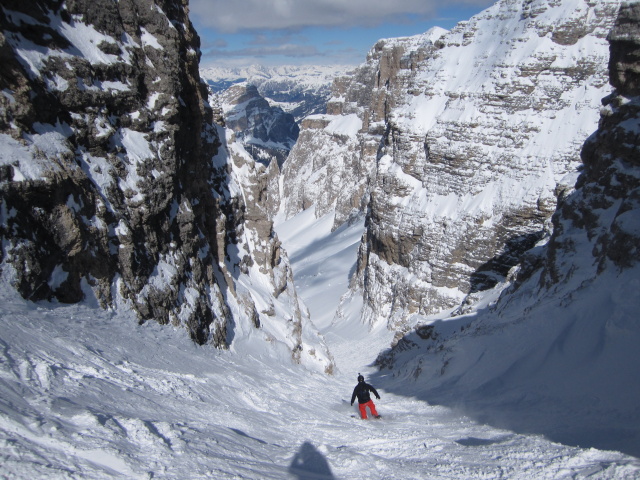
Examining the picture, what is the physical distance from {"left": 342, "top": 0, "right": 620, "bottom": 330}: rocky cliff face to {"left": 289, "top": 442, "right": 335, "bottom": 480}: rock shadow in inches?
1302

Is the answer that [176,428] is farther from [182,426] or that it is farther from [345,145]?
[345,145]

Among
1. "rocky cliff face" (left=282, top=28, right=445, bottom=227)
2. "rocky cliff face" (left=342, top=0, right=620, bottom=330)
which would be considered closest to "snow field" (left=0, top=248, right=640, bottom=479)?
"rocky cliff face" (left=342, top=0, right=620, bottom=330)

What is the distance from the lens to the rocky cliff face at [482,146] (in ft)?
123

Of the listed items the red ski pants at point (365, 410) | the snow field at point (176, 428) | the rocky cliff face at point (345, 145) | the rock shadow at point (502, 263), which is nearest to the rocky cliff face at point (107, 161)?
the snow field at point (176, 428)

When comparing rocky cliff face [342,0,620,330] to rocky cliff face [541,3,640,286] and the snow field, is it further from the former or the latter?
the snow field

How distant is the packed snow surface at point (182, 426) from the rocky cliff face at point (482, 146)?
29.5 meters

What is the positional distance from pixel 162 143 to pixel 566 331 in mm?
12667

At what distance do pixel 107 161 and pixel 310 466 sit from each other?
949 cm

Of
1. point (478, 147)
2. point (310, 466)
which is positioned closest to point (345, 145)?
point (478, 147)

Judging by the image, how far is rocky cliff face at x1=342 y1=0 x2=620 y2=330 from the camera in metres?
37.5

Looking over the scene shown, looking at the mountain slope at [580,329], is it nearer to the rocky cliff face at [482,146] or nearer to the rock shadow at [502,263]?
the rock shadow at [502,263]

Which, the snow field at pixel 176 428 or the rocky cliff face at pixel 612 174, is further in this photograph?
the rocky cliff face at pixel 612 174

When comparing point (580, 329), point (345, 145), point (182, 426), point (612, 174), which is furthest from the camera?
point (345, 145)

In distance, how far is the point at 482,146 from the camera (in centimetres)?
4006
